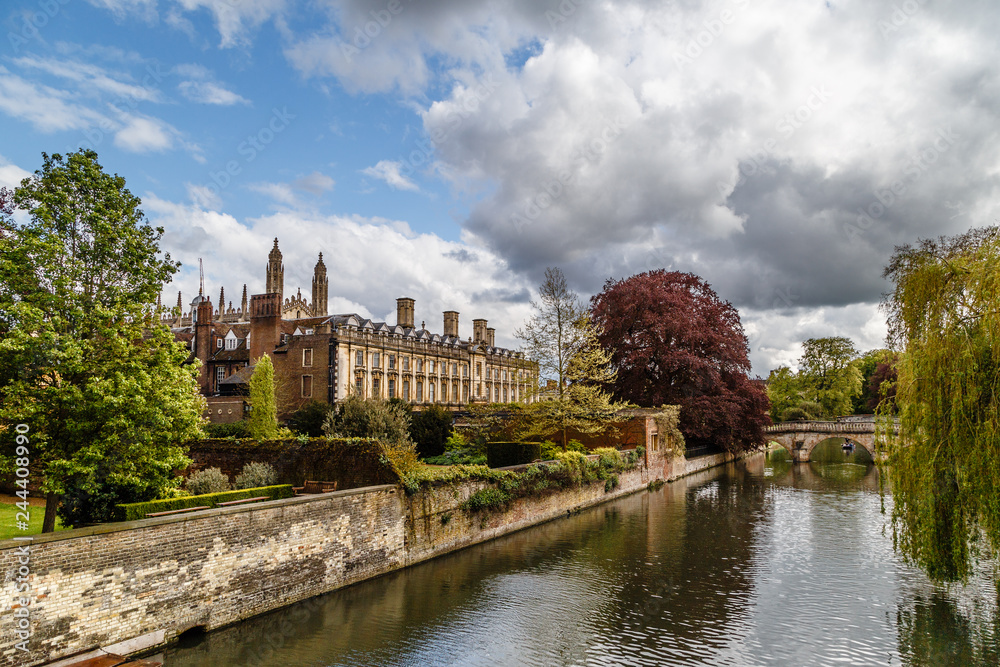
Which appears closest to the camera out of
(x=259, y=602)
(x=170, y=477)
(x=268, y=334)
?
(x=259, y=602)

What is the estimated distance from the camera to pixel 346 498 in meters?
13.2

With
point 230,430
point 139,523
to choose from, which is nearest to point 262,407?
point 230,430

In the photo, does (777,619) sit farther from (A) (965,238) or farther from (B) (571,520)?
(B) (571,520)

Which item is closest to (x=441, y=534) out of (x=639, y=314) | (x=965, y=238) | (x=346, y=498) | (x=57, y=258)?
(x=346, y=498)

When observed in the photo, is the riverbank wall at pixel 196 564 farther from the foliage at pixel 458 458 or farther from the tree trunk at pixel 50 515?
the foliage at pixel 458 458

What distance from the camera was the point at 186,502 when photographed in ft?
42.2

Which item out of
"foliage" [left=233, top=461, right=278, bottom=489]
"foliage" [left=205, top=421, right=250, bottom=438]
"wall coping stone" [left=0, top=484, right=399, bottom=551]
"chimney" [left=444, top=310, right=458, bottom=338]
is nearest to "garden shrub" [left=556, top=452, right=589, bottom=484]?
"foliage" [left=233, top=461, right=278, bottom=489]

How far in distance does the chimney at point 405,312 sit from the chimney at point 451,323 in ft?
23.6

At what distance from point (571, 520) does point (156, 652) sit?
1432 cm

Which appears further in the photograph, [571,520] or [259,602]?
[571,520]

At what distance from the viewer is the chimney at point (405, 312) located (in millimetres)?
58219

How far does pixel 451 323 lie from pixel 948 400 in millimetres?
57356

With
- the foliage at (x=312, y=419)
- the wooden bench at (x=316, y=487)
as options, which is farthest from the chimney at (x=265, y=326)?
the wooden bench at (x=316, y=487)

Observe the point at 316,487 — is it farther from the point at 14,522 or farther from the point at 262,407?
the point at 262,407
